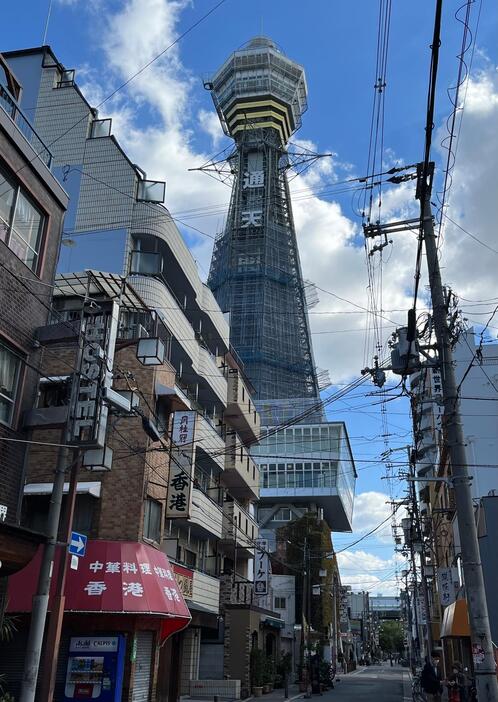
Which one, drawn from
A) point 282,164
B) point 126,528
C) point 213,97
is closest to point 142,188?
point 126,528

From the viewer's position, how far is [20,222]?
47.2 feet

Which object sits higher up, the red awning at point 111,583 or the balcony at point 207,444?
the balcony at point 207,444

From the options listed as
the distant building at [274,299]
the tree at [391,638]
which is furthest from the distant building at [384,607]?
the distant building at [274,299]

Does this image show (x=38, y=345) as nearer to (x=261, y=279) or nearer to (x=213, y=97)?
(x=261, y=279)

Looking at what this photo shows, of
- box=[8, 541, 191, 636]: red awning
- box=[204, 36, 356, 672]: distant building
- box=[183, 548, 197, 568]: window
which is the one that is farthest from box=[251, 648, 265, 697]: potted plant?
box=[204, 36, 356, 672]: distant building

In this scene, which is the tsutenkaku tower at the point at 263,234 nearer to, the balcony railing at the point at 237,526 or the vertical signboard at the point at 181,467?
the balcony railing at the point at 237,526

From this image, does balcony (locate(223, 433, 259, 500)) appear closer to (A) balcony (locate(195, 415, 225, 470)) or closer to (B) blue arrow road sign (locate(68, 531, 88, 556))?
(A) balcony (locate(195, 415, 225, 470))

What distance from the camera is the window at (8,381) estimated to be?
1327cm

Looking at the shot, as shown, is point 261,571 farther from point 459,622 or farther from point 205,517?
point 459,622

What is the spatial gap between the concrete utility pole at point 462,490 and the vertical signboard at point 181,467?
11241 millimetres

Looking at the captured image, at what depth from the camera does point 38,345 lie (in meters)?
14.5

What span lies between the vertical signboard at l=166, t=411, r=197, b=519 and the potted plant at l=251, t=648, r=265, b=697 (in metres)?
15.6

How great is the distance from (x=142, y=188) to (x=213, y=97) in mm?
135440

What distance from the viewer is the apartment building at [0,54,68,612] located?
13.1m
